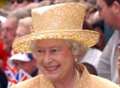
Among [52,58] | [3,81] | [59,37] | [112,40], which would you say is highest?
[59,37]

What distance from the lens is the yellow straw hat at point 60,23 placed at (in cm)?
432

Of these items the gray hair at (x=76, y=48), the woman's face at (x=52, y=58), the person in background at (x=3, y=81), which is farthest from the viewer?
Result: the person in background at (x=3, y=81)

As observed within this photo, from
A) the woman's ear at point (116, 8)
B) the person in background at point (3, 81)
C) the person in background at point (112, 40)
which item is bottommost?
the person in background at point (3, 81)

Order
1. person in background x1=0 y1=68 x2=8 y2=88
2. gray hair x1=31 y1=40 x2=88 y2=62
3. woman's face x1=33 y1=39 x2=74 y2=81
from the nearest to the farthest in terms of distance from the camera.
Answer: woman's face x1=33 y1=39 x2=74 y2=81 → gray hair x1=31 y1=40 x2=88 y2=62 → person in background x1=0 y1=68 x2=8 y2=88

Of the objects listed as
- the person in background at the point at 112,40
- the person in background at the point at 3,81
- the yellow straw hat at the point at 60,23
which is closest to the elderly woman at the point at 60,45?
the yellow straw hat at the point at 60,23

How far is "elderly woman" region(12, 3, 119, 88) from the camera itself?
4.26 meters

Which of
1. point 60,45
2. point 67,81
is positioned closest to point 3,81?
point 67,81

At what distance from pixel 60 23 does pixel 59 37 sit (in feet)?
0.57

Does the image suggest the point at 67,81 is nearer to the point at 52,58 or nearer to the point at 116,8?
the point at 52,58

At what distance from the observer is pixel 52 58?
13.9 feet

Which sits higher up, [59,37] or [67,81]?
[59,37]

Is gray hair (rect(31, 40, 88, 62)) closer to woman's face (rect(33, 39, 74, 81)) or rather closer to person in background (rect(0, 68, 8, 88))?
woman's face (rect(33, 39, 74, 81))

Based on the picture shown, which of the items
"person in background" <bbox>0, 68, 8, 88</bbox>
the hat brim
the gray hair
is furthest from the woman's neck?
"person in background" <bbox>0, 68, 8, 88</bbox>

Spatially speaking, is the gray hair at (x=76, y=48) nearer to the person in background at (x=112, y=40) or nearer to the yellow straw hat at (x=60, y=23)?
the yellow straw hat at (x=60, y=23)
